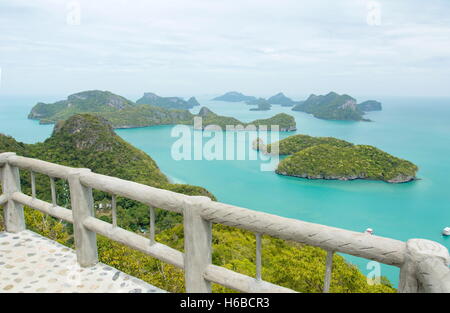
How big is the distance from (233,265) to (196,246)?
1038 cm

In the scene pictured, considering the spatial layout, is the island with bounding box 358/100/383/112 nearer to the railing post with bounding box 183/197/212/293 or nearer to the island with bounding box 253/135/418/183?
the island with bounding box 253/135/418/183

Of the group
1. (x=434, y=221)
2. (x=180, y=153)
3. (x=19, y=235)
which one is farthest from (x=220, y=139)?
(x=19, y=235)

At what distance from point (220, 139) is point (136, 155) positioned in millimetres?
45919

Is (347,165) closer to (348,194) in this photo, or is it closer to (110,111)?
(348,194)

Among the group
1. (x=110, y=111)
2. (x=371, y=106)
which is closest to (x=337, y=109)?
(x=371, y=106)

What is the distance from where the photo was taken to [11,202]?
4.62 meters

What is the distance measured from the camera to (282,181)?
61344mm

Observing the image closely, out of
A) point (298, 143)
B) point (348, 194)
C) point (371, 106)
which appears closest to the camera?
point (348, 194)

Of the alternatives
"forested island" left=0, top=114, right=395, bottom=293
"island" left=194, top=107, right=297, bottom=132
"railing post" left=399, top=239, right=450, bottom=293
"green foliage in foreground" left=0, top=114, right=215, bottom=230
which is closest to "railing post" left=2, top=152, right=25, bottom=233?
"forested island" left=0, top=114, right=395, bottom=293

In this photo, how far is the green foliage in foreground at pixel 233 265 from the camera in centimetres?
862

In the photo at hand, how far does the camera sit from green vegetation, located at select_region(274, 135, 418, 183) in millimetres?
60875

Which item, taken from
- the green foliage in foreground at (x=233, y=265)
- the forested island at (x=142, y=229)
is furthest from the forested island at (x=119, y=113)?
the green foliage in foreground at (x=233, y=265)

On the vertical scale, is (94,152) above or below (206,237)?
below

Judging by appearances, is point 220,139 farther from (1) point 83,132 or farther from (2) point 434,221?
(2) point 434,221
